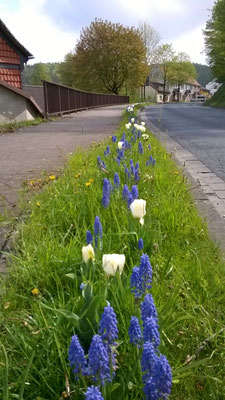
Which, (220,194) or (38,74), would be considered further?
(38,74)

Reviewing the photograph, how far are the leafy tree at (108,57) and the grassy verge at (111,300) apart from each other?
2255 inches

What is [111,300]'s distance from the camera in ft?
4.98

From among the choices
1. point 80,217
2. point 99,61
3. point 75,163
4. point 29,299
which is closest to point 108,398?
point 29,299

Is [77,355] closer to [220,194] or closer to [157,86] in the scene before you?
Answer: [220,194]

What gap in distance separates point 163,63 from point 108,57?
4690 cm

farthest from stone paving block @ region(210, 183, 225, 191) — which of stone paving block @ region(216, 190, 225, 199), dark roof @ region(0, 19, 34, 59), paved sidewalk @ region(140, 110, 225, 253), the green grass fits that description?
dark roof @ region(0, 19, 34, 59)

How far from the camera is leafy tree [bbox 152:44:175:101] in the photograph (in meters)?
88.4

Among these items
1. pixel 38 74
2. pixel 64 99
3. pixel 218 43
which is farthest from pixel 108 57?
pixel 38 74

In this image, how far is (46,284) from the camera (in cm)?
194

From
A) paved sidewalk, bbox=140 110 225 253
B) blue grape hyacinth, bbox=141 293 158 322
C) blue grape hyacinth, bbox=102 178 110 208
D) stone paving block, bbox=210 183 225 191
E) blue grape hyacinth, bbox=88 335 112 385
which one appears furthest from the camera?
stone paving block, bbox=210 183 225 191

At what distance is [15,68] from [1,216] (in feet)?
59.1

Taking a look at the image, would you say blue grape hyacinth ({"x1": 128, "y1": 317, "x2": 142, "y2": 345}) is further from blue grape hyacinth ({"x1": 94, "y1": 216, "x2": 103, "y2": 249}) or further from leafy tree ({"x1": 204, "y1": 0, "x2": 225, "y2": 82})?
leafy tree ({"x1": 204, "y1": 0, "x2": 225, "y2": 82})

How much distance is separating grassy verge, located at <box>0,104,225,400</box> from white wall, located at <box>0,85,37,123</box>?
13541 mm

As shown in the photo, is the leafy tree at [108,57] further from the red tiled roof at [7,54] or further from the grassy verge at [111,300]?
the grassy verge at [111,300]
